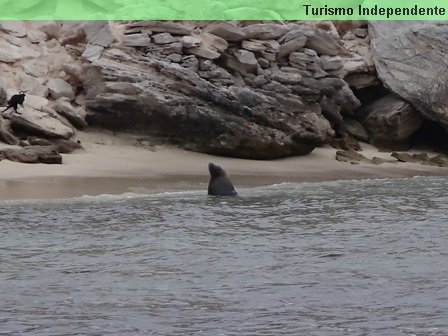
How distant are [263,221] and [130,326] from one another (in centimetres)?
518

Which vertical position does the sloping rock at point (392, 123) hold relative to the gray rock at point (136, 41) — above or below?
below

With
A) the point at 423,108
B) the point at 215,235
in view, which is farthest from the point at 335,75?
the point at 215,235

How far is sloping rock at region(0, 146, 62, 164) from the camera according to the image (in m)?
14.5

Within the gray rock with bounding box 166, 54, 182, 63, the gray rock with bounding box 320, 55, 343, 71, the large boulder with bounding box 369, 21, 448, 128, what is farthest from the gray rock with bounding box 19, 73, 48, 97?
the large boulder with bounding box 369, 21, 448, 128

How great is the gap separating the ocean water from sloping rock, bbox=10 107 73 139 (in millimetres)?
3097

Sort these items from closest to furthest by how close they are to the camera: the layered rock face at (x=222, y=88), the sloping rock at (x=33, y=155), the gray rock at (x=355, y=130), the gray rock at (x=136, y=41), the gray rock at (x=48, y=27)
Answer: the sloping rock at (x=33, y=155) < the layered rock face at (x=222, y=88) < the gray rock at (x=136, y=41) < the gray rock at (x=48, y=27) < the gray rock at (x=355, y=130)

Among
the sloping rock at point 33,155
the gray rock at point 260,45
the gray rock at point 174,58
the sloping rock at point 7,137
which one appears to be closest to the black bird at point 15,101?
the sloping rock at point 7,137

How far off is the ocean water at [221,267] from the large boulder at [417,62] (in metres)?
7.41

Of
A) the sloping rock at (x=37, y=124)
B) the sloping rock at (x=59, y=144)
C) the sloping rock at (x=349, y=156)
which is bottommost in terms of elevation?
the sloping rock at (x=349, y=156)

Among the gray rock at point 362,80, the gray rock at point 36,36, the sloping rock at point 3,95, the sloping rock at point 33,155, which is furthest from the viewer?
the gray rock at point 362,80

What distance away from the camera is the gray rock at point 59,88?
17.4 m

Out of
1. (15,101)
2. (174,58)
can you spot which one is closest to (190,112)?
(174,58)

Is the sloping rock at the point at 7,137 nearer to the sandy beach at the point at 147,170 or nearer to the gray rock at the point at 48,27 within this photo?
the sandy beach at the point at 147,170

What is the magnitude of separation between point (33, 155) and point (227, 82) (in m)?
4.99
